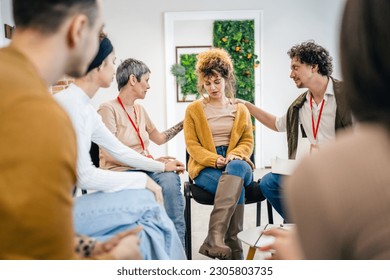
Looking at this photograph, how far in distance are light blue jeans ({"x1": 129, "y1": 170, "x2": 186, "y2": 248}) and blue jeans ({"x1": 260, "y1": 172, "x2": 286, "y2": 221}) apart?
435mm

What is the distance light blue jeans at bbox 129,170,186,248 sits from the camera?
4.69 ft

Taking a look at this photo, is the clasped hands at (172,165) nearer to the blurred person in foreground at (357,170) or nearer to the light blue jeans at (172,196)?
the light blue jeans at (172,196)

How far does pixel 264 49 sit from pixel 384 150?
1876 mm

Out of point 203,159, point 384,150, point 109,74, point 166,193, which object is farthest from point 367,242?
point 203,159

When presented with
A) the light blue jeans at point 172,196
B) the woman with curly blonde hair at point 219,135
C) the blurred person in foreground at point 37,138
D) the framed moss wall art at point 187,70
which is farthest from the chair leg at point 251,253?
the framed moss wall art at point 187,70

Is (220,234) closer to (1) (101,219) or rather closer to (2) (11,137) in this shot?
(1) (101,219)

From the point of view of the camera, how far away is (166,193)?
1.43m

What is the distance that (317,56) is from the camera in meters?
1.67

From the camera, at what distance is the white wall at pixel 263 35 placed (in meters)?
1.80

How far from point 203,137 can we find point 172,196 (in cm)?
43

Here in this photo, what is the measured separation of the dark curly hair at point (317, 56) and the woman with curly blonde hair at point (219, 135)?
33 centimetres

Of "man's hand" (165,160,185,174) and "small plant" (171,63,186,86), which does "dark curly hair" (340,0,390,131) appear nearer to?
"man's hand" (165,160,185,174)

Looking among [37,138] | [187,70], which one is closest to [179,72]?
[187,70]

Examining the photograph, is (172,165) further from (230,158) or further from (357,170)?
(357,170)
